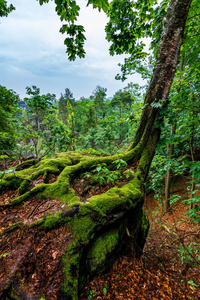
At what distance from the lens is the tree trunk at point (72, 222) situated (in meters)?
1.70

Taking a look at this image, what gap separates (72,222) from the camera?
2.23 m

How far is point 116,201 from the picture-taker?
8.52 feet

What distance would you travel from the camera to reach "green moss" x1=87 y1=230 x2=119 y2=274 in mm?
2088

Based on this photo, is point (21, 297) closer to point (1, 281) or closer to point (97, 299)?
point (1, 281)

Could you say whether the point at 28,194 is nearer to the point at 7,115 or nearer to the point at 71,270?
the point at 71,270

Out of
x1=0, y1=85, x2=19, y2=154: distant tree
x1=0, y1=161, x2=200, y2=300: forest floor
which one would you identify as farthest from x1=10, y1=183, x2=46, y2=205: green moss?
x1=0, y1=85, x2=19, y2=154: distant tree

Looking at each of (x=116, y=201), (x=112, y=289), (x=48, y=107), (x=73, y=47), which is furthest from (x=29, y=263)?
(x=48, y=107)

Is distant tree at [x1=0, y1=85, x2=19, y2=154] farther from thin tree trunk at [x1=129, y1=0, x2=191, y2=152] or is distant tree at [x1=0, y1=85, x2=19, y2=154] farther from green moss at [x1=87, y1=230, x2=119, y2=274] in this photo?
thin tree trunk at [x1=129, y1=0, x2=191, y2=152]

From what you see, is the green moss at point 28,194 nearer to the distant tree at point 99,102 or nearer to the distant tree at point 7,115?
the distant tree at point 7,115

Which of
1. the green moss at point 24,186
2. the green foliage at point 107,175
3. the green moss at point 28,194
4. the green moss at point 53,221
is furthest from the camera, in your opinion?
the green moss at point 24,186

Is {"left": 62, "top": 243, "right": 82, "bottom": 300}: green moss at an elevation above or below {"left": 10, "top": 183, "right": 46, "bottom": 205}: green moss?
below

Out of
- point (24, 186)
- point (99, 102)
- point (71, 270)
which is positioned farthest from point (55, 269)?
point (99, 102)

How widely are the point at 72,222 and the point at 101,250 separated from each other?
741mm

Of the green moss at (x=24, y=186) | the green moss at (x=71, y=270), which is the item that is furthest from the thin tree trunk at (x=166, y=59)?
the green moss at (x=24, y=186)
